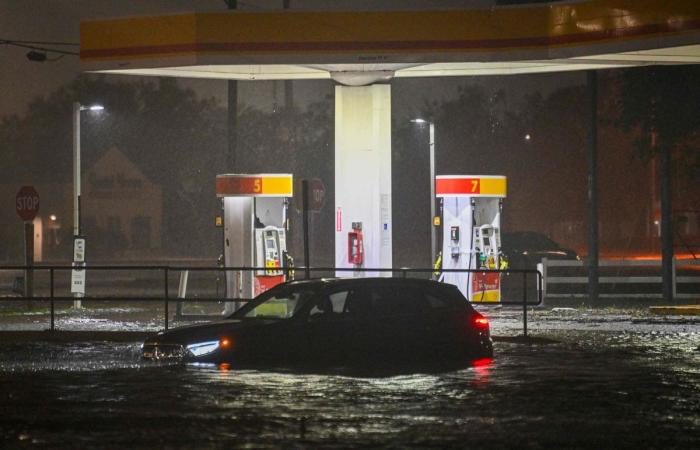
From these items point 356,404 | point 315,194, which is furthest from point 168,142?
point 356,404

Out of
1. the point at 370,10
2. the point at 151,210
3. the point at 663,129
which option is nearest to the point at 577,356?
the point at 370,10

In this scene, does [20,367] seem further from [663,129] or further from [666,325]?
[663,129]

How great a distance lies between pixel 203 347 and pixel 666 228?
→ 897 inches

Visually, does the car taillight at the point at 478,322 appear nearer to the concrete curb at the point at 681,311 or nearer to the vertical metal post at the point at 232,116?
the concrete curb at the point at 681,311

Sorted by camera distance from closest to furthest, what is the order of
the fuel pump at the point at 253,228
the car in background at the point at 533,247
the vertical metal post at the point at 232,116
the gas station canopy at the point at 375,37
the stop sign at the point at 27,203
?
the gas station canopy at the point at 375,37
the fuel pump at the point at 253,228
the stop sign at the point at 27,203
the vertical metal post at the point at 232,116
the car in background at the point at 533,247

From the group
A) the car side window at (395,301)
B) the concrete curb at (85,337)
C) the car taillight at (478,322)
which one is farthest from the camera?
the concrete curb at (85,337)

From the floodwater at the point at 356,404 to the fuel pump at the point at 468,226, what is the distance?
514 inches

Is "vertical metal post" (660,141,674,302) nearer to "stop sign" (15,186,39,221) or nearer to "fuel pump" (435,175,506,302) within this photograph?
"fuel pump" (435,175,506,302)

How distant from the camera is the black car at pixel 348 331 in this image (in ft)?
52.3

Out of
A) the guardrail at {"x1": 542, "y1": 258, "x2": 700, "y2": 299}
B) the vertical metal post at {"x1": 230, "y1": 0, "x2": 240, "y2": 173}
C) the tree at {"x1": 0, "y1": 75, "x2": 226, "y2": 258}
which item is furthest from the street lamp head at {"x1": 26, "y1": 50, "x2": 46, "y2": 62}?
the tree at {"x1": 0, "y1": 75, "x2": 226, "y2": 258}

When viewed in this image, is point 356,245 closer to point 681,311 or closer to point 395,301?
point 681,311

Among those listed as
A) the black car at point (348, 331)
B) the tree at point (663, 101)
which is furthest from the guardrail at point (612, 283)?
the black car at point (348, 331)

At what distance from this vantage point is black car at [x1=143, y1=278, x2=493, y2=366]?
15.9 metres

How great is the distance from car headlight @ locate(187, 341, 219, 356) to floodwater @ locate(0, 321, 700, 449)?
216 mm
